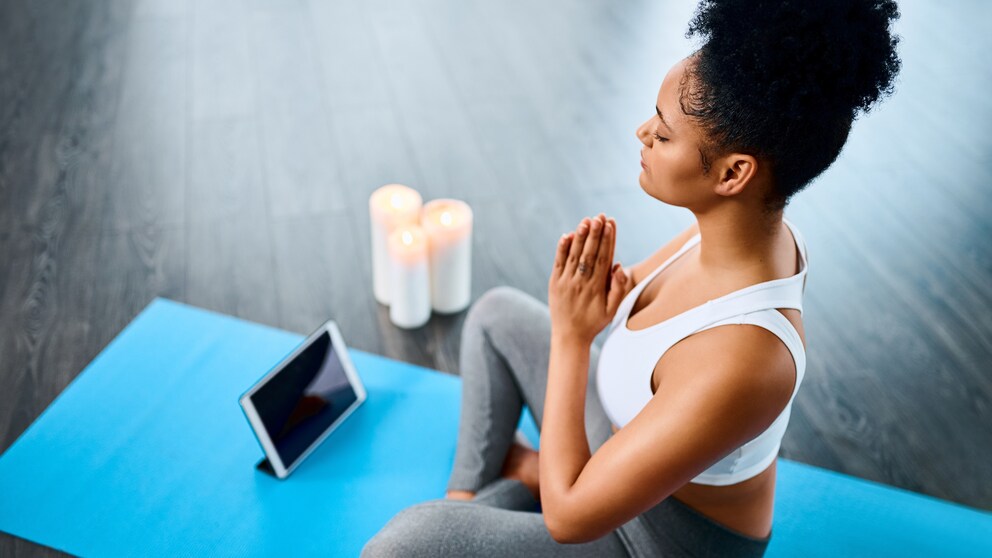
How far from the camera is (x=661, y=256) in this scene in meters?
1.20

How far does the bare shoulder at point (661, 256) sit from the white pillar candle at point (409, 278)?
1.86 feet

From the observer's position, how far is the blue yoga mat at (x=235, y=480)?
1313 mm

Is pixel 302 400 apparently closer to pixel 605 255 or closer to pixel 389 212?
pixel 389 212

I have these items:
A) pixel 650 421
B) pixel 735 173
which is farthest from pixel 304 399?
pixel 735 173

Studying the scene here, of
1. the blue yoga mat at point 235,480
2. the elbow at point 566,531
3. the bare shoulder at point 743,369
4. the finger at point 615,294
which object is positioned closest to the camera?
the bare shoulder at point 743,369

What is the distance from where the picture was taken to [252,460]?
4.72 feet

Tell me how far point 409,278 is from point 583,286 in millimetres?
721

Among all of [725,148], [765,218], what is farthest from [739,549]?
[725,148]

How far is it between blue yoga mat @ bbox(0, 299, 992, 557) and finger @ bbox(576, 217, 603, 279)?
1.93 feet

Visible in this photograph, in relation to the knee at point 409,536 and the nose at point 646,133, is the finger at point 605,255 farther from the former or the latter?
the knee at point 409,536

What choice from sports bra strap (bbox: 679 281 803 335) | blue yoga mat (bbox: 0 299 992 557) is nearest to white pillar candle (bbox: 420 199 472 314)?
blue yoga mat (bbox: 0 299 992 557)

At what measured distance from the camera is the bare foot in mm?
1327

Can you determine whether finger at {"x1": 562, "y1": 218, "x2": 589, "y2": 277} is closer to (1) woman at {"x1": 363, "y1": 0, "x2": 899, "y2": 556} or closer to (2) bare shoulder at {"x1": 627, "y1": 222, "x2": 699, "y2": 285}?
(1) woman at {"x1": 363, "y1": 0, "x2": 899, "y2": 556}

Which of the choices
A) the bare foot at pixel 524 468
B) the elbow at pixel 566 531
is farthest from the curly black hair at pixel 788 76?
the bare foot at pixel 524 468
